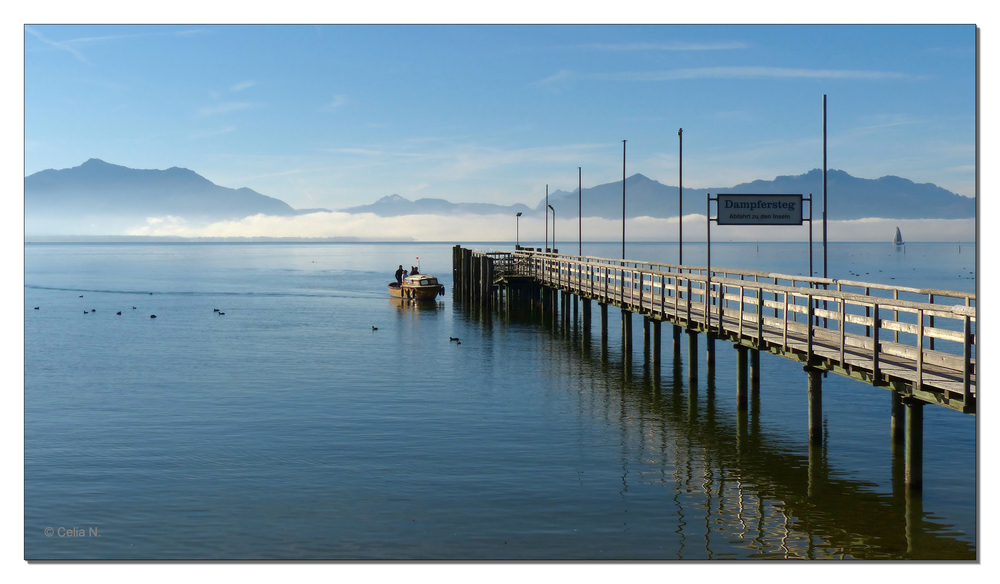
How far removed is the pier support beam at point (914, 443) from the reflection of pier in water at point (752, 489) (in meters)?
0.27

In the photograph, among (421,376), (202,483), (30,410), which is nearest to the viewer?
(202,483)

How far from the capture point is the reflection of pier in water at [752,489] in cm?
1292

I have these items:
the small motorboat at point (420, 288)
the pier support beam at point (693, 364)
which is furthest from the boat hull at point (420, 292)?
the pier support beam at point (693, 364)

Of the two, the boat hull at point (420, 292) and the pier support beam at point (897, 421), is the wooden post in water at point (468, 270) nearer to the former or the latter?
the boat hull at point (420, 292)

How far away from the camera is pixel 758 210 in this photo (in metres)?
24.2

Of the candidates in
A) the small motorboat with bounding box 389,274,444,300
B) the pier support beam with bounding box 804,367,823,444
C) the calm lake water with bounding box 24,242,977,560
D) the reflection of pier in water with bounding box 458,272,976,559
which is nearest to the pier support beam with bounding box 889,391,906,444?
the reflection of pier in water with bounding box 458,272,976,559

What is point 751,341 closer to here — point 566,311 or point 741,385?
point 741,385

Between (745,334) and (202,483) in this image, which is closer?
(202,483)

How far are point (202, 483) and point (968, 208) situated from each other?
572 inches
